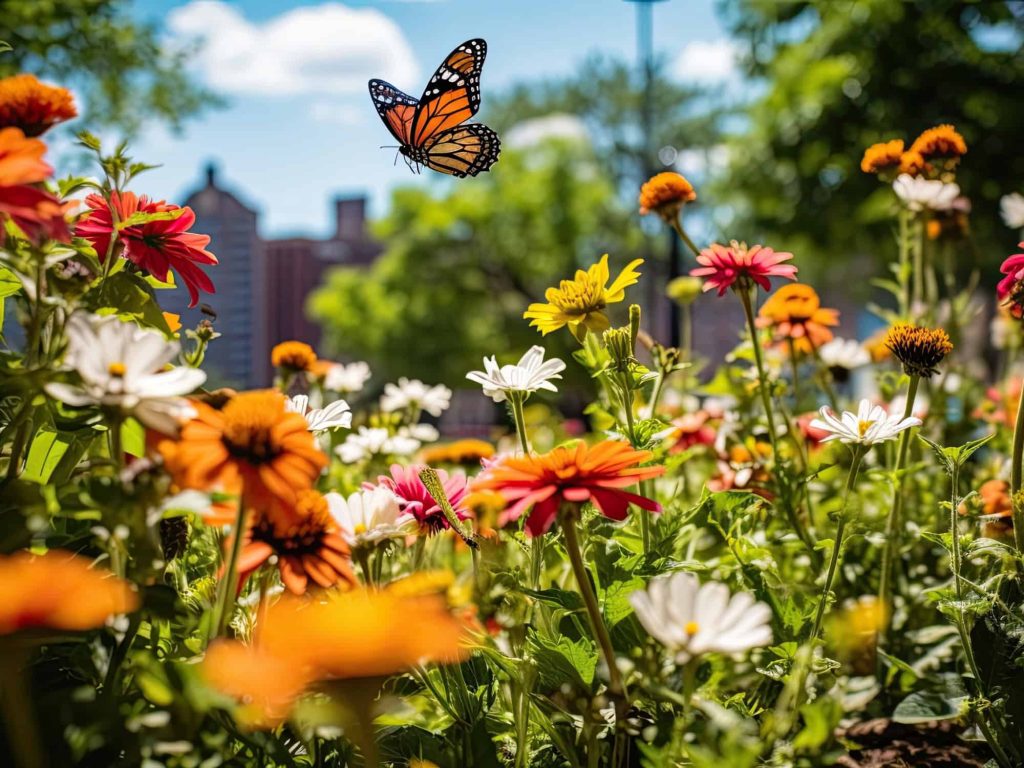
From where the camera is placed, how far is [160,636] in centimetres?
83

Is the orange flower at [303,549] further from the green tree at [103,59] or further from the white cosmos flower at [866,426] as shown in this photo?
the green tree at [103,59]

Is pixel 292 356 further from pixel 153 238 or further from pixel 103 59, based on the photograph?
pixel 103 59

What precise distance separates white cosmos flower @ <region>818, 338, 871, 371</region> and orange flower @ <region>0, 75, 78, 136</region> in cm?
161

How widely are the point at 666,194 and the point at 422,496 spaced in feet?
2.04

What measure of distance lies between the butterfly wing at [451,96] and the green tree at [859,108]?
840 cm

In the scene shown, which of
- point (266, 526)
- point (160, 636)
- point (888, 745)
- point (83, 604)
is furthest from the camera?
point (888, 745)

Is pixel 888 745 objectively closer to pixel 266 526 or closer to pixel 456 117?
pixel 266 526

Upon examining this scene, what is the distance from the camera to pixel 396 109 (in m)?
1.42

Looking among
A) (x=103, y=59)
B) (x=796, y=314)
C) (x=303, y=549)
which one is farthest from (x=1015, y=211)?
(x=103, y=59)

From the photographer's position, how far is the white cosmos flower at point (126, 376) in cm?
61

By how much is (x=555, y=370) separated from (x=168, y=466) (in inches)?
18.0

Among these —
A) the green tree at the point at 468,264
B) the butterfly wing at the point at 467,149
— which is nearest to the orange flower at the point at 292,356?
the butterfly wing at the point at 467,149

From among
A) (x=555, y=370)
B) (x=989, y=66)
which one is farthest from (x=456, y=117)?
(x=989, y=66)

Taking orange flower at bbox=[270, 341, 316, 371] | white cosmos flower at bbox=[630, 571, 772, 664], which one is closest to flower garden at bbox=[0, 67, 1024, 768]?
white cosmos flower at bbox=[630, 571, 772, 664]
